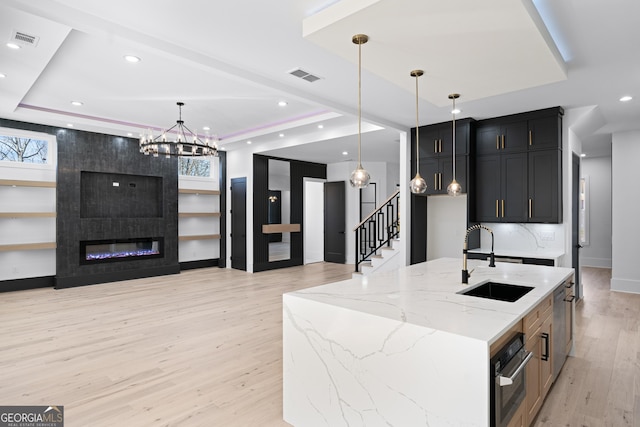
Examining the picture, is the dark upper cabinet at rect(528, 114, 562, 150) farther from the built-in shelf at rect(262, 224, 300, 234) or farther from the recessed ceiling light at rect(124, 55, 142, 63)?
the built-in shelf at rect(262, 224, 300, 234)

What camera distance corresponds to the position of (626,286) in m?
6.63

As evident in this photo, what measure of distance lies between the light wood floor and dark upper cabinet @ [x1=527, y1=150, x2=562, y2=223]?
5.03ft

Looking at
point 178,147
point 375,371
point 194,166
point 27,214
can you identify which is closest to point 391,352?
point 375,371

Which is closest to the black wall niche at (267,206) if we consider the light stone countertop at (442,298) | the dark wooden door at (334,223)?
the dark wooden door at (334,223)

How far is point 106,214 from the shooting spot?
7.66 metres

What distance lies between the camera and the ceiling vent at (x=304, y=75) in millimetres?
3879

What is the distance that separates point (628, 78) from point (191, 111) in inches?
232

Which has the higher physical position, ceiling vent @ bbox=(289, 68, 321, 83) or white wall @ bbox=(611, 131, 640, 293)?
ceiling vent @ bbox=(289, 68, 321, 83)

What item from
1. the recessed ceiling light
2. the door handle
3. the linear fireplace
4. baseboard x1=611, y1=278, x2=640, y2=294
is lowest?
baseboard x1=611, y1=278, x2=640, y2=294

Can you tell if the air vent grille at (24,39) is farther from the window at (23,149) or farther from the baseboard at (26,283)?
the baseboard at (26,283)

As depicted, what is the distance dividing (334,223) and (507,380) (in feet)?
27.9

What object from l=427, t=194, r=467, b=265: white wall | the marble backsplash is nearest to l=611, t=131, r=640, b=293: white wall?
the marble backsplash

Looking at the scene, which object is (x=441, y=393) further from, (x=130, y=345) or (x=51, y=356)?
(x=51, y=356)

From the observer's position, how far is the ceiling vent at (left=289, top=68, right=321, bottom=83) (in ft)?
12.7
